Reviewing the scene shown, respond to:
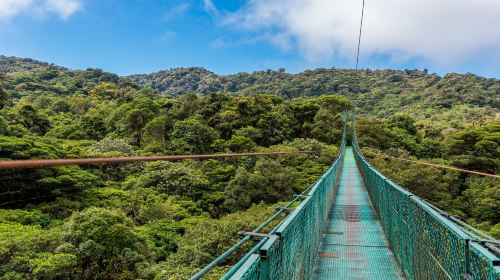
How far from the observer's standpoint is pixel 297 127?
1339 inches

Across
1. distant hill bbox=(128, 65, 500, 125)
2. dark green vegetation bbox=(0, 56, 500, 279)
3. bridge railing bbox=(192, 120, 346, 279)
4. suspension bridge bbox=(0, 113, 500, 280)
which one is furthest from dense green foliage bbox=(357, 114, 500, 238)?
bridge railing bbox=(192, 120, 346, 279)

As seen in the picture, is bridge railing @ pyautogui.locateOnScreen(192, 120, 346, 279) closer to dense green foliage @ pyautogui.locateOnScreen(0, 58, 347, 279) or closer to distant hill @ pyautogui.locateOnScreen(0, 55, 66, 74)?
dense green foliage @ pyautogui.locateOnScreen(0, 58, 347, 279)

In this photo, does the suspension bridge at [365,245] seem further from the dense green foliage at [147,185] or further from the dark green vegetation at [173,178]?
the dense green foliage at [147,185]

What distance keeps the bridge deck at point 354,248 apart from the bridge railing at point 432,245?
0.64 feet

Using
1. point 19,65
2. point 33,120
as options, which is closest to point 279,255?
point 33,120

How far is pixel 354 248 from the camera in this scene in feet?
13.5

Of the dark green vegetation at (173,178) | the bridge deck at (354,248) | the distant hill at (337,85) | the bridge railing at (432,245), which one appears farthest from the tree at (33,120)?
the bridge railing at (432,245)

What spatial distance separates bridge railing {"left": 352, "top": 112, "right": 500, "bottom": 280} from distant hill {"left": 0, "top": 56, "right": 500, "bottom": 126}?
104ft

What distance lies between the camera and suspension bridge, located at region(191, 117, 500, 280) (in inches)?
59.4

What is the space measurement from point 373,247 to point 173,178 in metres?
17.2

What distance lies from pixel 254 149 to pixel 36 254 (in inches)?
631

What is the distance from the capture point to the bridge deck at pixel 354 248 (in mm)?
3363

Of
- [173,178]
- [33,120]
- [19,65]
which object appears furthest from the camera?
[19,65]

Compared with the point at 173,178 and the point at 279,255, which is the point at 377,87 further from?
the point at 279,255
